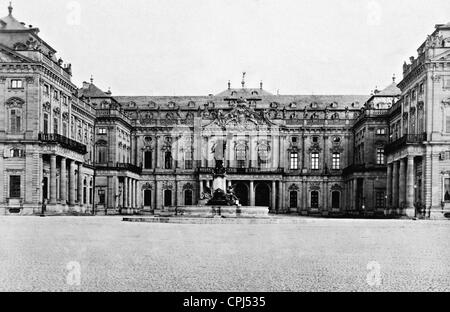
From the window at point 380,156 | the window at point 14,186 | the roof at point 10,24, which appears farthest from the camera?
the window at point 380,156

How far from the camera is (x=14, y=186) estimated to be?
181ft

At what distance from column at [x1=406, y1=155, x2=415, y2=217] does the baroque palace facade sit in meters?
0.11

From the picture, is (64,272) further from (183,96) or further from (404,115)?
(183,96)

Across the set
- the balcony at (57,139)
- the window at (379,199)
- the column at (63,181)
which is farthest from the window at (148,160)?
the window at (379,199)

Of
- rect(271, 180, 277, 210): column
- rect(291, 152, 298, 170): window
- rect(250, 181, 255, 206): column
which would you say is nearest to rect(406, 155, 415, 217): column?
rect(250, 181, 255, 206): column

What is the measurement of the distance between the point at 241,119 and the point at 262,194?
10.3 metres

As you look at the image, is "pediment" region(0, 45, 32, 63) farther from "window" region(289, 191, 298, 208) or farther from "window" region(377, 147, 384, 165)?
"window" region(289, 191, 298, 208)

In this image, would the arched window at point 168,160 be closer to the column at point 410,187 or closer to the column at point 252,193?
the column at point 252,193

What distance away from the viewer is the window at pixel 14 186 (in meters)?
54.9

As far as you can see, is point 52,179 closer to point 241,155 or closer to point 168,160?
point 168,160

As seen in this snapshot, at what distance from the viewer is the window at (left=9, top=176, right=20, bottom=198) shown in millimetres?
54934

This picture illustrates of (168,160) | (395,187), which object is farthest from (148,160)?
(395,187)

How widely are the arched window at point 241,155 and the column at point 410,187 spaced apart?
35139 mm
